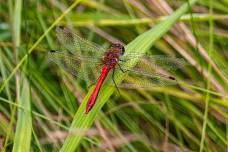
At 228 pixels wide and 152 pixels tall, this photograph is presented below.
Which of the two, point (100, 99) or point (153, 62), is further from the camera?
point (153, 62)

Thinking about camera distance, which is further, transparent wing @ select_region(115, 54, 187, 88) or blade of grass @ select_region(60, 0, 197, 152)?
transparent wing @ select_region(115, 54, 187, 88)

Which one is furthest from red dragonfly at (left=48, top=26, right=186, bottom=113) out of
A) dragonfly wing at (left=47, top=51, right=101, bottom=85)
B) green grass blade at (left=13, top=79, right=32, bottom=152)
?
green grass blade at (left=13, top=79, right=32, bottom=152)

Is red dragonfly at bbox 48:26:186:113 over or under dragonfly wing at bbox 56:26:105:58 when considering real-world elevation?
under

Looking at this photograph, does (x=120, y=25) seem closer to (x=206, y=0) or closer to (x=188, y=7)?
(x=206, y=0)

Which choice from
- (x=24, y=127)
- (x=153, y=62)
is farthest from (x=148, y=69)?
(x=24, y=127)

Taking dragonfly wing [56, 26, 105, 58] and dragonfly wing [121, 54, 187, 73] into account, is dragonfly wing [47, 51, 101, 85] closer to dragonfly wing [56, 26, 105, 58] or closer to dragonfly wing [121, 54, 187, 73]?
dragonfly wing [56, 26, 105, 58]

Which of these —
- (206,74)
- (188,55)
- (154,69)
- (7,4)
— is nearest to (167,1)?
(188,55)

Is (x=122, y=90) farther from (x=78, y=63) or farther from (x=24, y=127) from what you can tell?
(x=24, y=127)

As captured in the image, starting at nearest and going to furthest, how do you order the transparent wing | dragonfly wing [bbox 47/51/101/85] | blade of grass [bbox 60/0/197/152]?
blade of grass [bbox 60/0/197/152] < the transparent wing < dragonfly wing [bbox 47/51/101/85]
